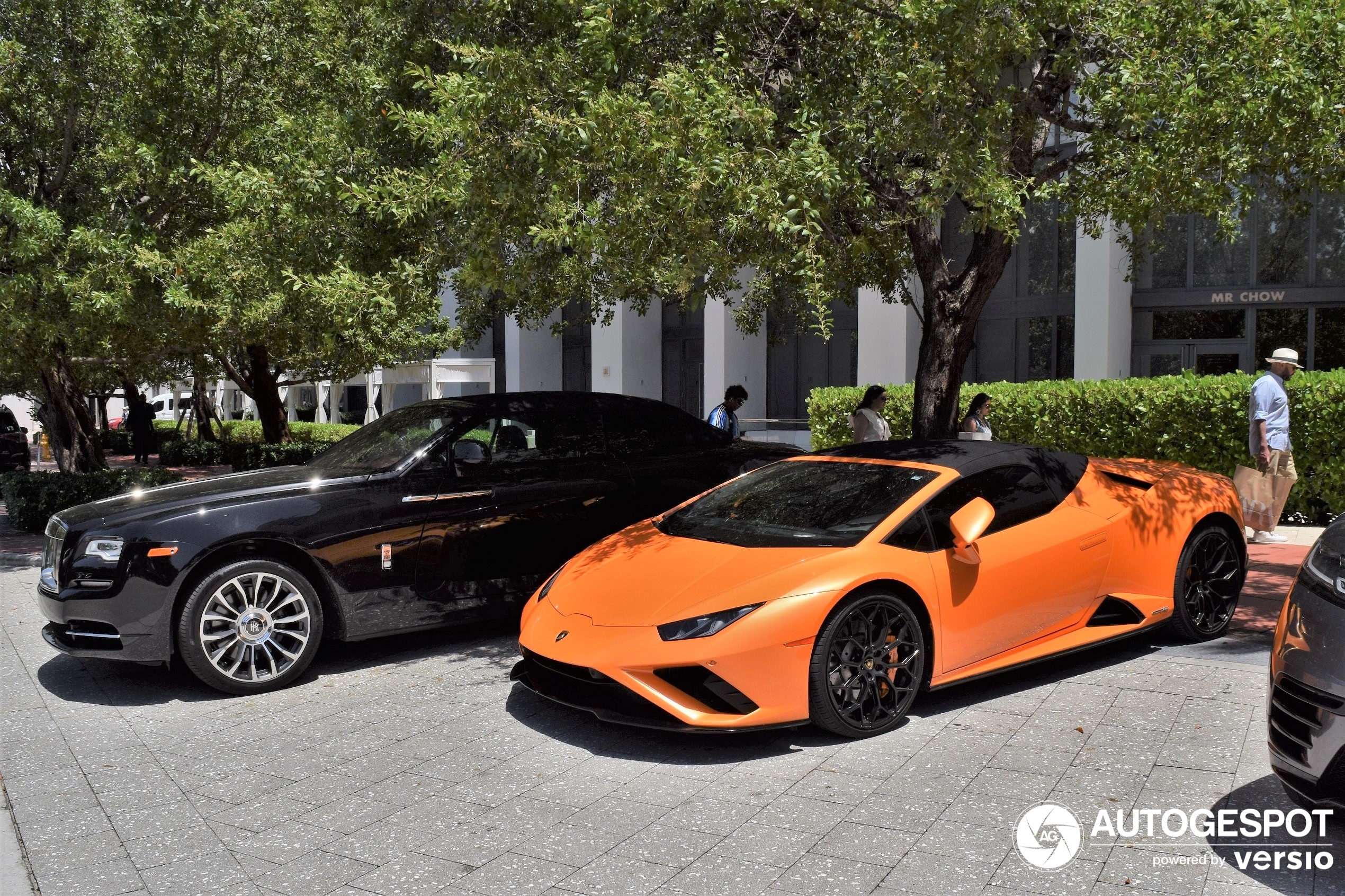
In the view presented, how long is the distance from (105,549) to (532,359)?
30.7 meters

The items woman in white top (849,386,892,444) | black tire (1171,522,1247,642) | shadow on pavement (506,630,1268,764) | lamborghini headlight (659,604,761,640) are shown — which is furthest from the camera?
woman in white top (849,386,892,444)

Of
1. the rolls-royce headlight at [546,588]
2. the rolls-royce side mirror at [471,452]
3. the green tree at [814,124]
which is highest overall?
the green tree at [814,124]

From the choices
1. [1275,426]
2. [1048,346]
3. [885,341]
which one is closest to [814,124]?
[1275,426]

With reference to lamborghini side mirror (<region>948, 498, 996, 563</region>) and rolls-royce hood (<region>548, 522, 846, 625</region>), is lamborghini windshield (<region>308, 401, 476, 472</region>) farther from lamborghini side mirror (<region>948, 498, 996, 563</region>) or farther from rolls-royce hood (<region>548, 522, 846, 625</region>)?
lamborghini side mirror (<region>948, 498, 996, 563</region>)

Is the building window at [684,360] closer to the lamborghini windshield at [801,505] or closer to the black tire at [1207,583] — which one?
the black tire at [1207,583]

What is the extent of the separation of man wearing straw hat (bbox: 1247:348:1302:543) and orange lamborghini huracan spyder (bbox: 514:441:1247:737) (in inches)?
147

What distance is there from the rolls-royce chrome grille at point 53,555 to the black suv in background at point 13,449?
2012 centimetres

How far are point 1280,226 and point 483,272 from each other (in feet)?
61.0

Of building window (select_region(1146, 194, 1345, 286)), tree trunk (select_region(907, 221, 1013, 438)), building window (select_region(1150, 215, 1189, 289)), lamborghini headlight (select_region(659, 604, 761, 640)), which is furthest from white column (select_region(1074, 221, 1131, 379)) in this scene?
lamborghini headlight (select_region(659, 604, 761, 640))

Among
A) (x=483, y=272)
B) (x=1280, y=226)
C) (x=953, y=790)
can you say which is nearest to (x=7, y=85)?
(x=483, y=272)

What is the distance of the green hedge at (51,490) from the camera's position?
14219mm

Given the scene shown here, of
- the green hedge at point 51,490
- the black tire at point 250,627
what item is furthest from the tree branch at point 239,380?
the black tire at point 250,627

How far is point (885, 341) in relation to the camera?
23.4 metres

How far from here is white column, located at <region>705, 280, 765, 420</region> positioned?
28.1m
